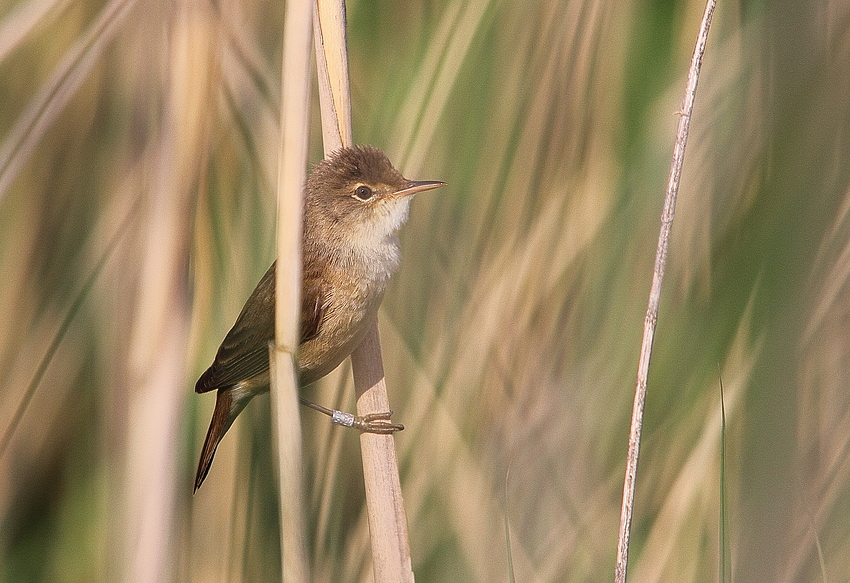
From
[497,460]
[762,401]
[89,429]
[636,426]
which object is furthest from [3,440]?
[762,401]

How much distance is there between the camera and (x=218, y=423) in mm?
1592

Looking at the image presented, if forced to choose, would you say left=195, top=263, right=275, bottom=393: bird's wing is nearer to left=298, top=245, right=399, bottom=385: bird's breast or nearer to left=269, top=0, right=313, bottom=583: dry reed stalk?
left=298, top=245, right=399, bottom=385: bird's breast

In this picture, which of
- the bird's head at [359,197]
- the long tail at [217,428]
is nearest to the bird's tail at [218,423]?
the long tail at [217,428]

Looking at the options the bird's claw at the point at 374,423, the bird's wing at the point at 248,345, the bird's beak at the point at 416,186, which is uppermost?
the bird's beak at the point at 416,186

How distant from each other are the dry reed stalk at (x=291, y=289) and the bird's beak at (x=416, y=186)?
1.60 feet

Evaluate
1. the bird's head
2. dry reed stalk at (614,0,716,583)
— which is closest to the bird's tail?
the bird's head

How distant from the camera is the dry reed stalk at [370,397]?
49.8 inches

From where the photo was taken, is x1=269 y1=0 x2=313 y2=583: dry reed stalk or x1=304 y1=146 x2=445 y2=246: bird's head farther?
x1=304 y1=146 x2=445 y2=246: bird's head

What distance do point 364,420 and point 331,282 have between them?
40cm

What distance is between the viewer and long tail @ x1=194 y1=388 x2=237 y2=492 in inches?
61.4

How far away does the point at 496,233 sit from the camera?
1.62 meters

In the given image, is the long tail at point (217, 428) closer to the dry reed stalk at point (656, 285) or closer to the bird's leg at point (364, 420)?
the bird's leg at point (364, 420)

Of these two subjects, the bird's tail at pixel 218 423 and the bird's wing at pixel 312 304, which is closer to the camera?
the bird's tail at pixel 218 423

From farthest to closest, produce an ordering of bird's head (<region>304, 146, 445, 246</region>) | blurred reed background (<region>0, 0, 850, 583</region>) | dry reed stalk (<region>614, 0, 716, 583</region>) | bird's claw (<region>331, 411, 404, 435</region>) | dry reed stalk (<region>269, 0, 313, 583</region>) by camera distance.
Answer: bird's head (<region>304, 146, 445, 246</region>), blurred reed background (<region>0, 0, 850, 583</region>), bird's claw (<region>331, 411, 404, 435</region>), dry reed stalk (<region>614, 0, 716, 583</region>), dry reed stalk (<region>269, 0, 313, 583</region>)
